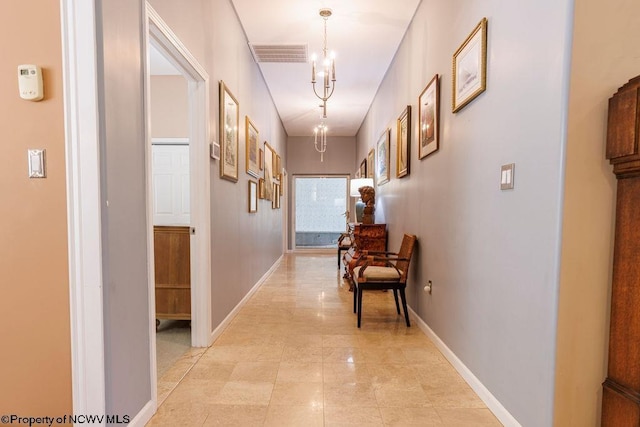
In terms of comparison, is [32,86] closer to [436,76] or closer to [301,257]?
[436,76]

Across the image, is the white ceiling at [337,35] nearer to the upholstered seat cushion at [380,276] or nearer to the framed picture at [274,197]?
the framed picture at [274,197]

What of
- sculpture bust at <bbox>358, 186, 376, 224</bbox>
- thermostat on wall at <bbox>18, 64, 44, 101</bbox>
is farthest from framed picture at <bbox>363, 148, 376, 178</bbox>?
thermostat on wall at <bbox>18, 64, 44, 101</bbox>

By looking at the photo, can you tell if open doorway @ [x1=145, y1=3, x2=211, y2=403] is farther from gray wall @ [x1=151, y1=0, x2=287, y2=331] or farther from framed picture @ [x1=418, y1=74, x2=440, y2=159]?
framed picture @ [x1=418, y1=74, x2=440, y2=159]

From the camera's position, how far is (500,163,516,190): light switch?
155 cm

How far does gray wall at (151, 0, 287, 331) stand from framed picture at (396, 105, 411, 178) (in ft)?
5.81

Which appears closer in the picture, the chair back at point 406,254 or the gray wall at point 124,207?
the gray wall at point 124,207

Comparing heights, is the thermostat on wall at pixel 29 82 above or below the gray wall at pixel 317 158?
below

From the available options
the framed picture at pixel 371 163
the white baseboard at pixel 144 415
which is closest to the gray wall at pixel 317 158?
the framed picture at pixel 371 163

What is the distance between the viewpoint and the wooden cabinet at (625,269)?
Answer: 1.14 metres

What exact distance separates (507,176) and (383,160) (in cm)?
326

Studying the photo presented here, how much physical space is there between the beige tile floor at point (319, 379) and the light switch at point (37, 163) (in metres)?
1.29

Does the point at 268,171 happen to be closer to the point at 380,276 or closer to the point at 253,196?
the point at 253,196

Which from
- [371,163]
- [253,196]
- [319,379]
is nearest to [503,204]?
[319,379]

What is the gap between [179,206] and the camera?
10.2ft
